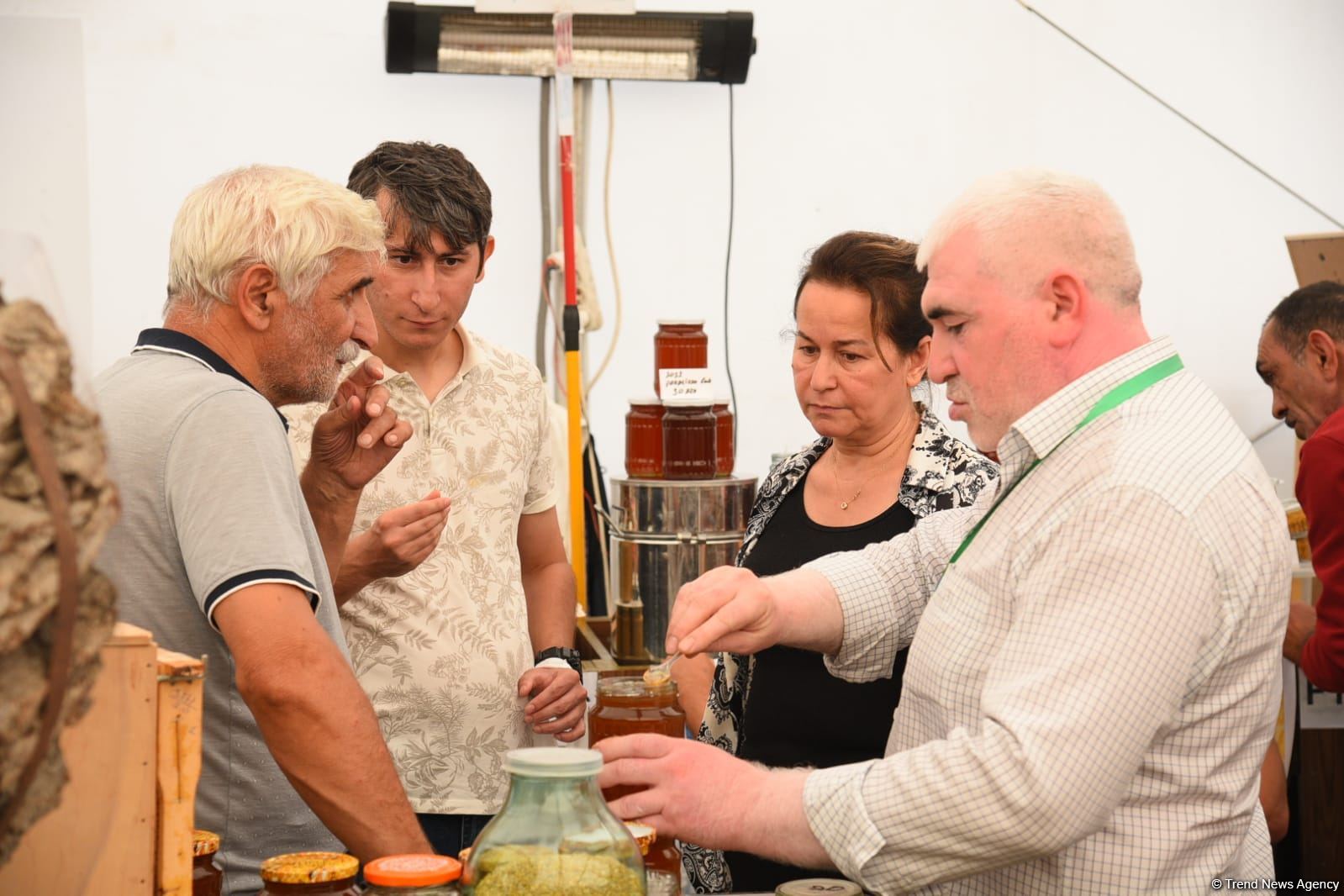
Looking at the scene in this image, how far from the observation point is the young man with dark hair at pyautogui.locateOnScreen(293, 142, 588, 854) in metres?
1.87

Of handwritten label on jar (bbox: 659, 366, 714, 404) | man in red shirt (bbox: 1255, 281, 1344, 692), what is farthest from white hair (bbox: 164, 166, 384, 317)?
man in red shirt (bbox: 1255, 281, 1344, 692)

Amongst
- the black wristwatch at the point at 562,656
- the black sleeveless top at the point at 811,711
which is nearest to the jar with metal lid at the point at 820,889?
the black sleeveless top at the point at 811,711

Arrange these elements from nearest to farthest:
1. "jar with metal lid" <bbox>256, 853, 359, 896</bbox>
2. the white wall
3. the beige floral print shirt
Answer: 1. "jar with metal lid" <bbox>256, 853, 359, 896</bbox>
2. the beige floral print shirt
3. the white wall

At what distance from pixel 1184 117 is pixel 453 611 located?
8.95ft

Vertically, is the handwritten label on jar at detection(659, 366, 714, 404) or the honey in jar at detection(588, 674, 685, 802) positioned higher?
the handwritten label on jar at detection(659, 366, 714, 404)

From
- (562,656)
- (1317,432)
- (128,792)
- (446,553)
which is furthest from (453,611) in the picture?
→ (1317,432)

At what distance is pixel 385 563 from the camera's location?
1674 mm

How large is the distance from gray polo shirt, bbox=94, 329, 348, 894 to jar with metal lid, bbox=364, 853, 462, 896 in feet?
1.13

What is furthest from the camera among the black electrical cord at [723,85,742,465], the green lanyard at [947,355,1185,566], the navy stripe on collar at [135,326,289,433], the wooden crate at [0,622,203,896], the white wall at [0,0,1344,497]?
the black electrical cord at [723,85,742,465]

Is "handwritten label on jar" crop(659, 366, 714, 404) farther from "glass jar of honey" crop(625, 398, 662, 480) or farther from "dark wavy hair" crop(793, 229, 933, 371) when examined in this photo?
"dark wavy hair" crop(793, 229, 933, 371)

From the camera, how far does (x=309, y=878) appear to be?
37.5 inches

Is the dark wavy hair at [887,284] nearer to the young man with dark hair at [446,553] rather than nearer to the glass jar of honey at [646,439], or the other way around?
the young man with dark hair at [446,553]

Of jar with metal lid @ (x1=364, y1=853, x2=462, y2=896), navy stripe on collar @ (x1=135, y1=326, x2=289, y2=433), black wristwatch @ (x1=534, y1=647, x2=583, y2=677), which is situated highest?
navy stripe on collar @ (x1=135, y1=326, x2=289, y2=433)

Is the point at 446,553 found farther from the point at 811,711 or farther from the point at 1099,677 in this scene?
the point at 1099,677
